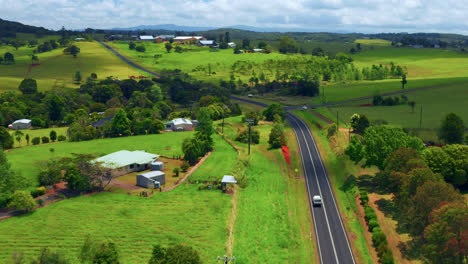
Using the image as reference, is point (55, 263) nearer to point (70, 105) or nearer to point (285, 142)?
point (285, 142)

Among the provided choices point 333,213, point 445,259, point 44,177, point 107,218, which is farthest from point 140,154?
point 445,259

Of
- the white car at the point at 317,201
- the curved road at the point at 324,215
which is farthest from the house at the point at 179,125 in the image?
the white car at the point at 317,201

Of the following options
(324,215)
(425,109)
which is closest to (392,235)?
(324,215)

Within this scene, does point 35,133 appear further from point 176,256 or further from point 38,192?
point 176,256

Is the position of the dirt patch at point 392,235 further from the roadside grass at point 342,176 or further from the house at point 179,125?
the house at point 179,125

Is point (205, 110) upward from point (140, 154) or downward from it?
upward
